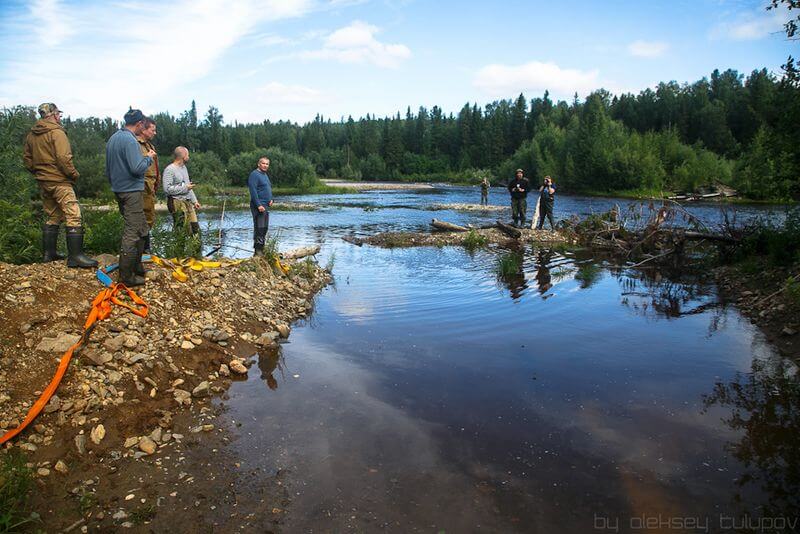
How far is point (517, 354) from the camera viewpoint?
7109 millimetres

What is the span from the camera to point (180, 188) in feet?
30.3

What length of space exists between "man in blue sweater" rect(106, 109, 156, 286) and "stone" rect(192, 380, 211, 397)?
2.00 m

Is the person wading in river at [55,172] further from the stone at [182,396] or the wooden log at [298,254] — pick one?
the wooden log at [298,254]

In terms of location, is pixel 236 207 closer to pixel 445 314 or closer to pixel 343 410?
pixel 445 314

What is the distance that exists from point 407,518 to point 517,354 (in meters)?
3.80

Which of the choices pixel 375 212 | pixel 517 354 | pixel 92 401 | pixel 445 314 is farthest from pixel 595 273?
pixel 375 212

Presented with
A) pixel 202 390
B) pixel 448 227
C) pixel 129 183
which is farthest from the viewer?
pixel 448 227

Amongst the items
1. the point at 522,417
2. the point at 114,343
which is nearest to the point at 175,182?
the point at 114,343

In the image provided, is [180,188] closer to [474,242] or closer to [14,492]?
[14,492]

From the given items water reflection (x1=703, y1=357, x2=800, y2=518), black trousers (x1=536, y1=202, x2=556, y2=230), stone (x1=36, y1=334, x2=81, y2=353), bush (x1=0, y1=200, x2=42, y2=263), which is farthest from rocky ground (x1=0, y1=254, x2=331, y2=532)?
black trousers (x1=536, y1=202, x2=556, y2=230)

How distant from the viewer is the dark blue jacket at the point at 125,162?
6176mm

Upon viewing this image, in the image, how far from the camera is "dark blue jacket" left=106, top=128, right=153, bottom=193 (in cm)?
618

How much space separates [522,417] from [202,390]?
11.6 feet

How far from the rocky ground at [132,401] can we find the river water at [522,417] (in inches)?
14.2
